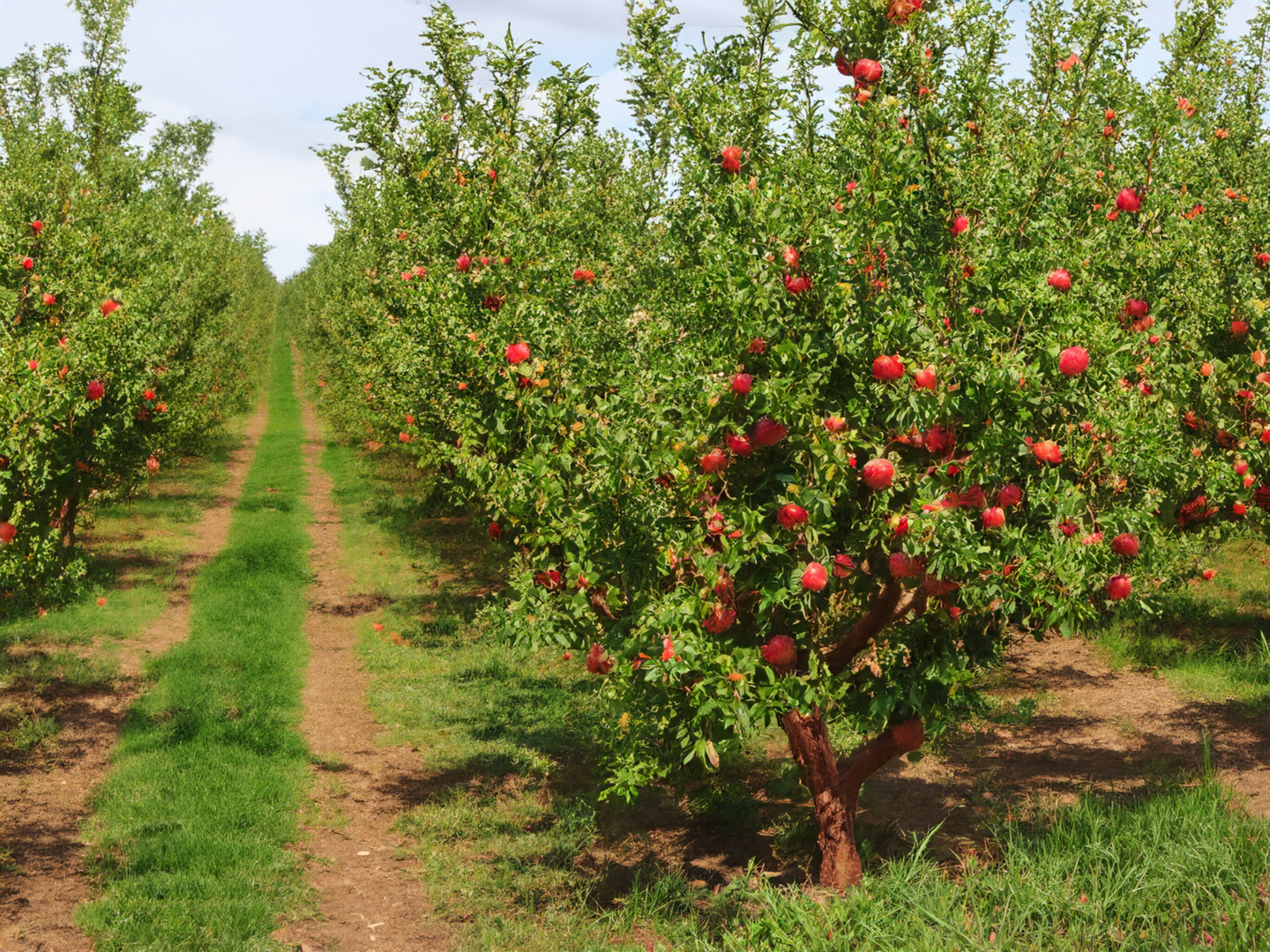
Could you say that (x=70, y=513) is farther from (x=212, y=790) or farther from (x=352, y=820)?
(x=352, y=820)

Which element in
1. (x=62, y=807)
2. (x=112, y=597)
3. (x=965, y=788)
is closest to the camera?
(x=62, y=807)

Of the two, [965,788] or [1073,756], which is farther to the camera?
[1073,756]

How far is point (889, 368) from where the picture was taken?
441 cm

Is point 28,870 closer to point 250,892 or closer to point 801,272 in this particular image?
point 250,892

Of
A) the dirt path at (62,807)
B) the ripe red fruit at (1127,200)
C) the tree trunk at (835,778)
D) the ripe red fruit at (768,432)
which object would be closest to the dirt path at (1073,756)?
the tree trunk at (835,778)

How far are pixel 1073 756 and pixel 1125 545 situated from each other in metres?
5.17

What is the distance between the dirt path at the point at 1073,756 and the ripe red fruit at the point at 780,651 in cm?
272

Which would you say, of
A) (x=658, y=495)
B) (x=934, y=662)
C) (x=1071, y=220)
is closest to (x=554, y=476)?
(x=658, y=495)

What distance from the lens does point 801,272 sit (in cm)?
479

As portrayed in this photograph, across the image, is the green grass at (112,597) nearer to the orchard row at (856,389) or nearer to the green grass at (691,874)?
the green grass at (691,874)

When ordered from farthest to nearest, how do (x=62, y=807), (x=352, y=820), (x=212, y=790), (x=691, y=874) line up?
(x=212, y=790)
(x=352, y=820)
(x=62, y=807)
(x=691, y=874)

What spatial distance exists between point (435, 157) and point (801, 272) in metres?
5.69

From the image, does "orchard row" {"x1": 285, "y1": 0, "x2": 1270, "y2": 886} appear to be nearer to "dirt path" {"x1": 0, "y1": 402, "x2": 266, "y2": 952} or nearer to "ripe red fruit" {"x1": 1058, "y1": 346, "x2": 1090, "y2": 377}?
"ripe red fruit" {"x1": 1058, "y1": 346, "x2": 1090, "y2": 377}

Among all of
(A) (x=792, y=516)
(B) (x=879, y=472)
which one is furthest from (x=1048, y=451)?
(A) (x=792, y=516)
